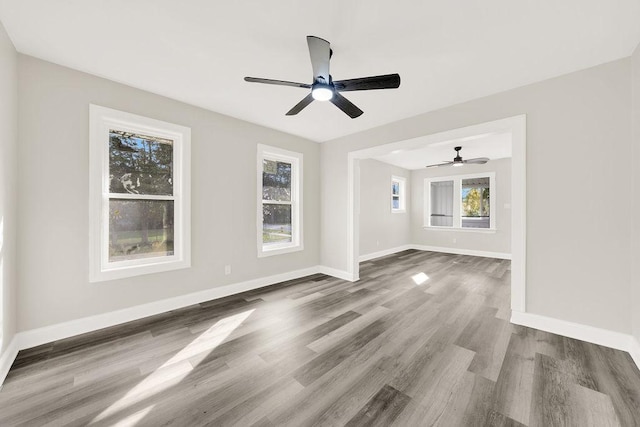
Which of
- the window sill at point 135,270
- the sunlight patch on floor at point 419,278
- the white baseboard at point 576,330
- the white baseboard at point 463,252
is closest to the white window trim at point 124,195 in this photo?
the window sill at point 135,270

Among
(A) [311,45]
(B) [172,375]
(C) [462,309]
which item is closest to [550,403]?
(C) [462,309]

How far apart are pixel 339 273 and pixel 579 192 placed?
11.2 feet

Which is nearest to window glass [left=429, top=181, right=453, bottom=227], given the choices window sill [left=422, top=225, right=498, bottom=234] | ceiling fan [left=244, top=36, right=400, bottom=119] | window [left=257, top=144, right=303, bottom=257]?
window sill [left=422, top=225, right=498, bottom=234]

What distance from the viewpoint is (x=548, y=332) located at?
102 inches

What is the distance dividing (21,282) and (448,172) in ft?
28.1

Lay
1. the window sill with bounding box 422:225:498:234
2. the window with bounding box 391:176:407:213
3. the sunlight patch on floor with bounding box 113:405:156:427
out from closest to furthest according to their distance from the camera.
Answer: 1. the sunlight patch on floor with bounding box 113:405:156:427
2. the window sill with bounding box 422:225:498:234
3. the window with bounding box 391:176:407:213

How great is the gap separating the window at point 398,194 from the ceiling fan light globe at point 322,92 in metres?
5.56

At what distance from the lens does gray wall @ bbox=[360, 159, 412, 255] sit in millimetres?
6379

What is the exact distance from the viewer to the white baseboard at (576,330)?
2.28 m

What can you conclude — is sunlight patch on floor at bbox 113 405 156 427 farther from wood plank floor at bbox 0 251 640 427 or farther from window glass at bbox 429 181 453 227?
window glass at bbox 429 181 453 227

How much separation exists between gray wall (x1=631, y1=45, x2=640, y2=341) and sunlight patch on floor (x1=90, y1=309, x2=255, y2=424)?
12.2 ft

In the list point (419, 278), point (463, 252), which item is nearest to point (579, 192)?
point (419, 278)

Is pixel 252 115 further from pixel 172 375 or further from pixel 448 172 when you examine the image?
pixel 448 172

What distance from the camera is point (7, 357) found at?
196cm
